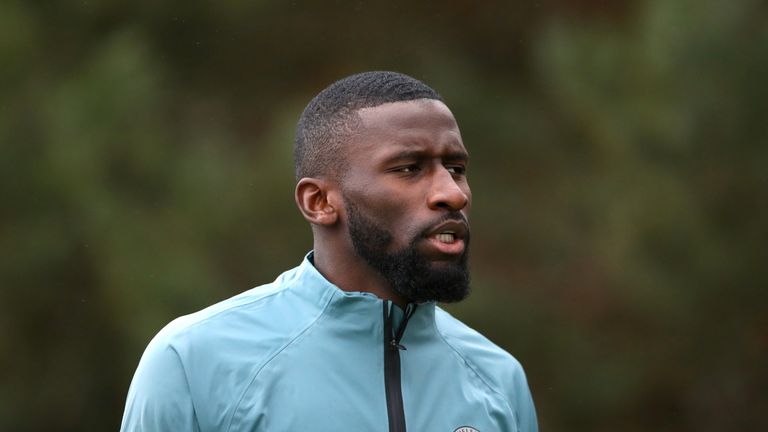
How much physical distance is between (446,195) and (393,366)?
1.25ft

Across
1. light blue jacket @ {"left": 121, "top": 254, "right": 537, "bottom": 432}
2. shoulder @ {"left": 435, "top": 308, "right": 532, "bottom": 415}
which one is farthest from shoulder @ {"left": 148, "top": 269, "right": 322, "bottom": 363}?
shoulder @ {"left": 435, "top": 308, "right": 532, "bottom": 415}

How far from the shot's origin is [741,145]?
19.9 feet

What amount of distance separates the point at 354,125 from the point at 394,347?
509mm

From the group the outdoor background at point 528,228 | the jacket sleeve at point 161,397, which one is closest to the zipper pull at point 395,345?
the jacket sleeve at point 161,397

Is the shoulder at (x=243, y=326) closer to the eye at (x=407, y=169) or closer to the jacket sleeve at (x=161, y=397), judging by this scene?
the jacket sleeve at (x=161, y=397)

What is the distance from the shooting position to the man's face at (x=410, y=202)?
258 cm

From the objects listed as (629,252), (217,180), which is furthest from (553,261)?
(217,180)

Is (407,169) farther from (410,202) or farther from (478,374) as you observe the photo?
(478,374)

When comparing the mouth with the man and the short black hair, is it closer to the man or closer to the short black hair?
the man

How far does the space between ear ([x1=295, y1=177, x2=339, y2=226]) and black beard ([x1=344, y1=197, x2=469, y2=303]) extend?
0.17 ft

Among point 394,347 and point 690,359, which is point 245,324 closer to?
point 394,347

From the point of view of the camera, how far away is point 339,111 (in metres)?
2.77

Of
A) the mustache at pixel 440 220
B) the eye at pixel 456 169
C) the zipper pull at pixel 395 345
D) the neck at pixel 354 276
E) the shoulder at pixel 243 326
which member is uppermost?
the eye at pixel 456 169

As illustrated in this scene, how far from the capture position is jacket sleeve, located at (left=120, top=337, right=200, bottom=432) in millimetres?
2355
